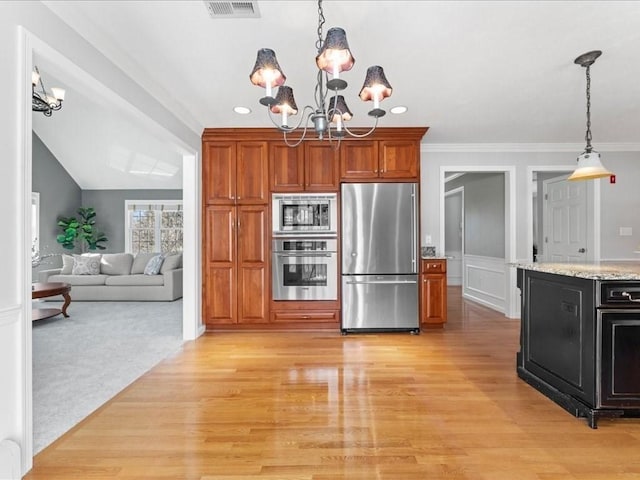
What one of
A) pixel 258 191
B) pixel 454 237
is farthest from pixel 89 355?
pixel 454 237

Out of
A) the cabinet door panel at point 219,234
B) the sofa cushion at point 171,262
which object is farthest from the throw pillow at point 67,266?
the cabinet door panel at point 219,234

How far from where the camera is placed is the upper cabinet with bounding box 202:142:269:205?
4.23 meters

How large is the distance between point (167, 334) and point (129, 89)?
2.79 metres

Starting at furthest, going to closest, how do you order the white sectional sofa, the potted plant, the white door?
the potted plant < the white sectional sofa < the white door

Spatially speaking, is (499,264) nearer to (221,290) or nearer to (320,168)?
(320,168)

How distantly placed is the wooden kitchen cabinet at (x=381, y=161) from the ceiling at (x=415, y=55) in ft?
0.92

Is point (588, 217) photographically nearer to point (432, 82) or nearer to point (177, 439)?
point (432, 82)

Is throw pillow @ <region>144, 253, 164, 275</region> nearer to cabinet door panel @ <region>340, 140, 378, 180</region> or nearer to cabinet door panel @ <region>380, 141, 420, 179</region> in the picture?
cabinet door panel @ <region>340, 140, 378, 180</region>

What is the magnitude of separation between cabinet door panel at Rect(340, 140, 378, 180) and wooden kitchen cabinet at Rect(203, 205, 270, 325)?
3.57ft

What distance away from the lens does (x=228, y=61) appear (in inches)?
101

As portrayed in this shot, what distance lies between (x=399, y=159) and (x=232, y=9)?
268 cm

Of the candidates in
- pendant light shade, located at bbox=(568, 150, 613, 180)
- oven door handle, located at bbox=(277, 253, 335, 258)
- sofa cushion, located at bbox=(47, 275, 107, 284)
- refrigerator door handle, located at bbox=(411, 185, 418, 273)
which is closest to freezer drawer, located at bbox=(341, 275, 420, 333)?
refrigerator door handle, located at bbox=(411, 185, 418, 273)

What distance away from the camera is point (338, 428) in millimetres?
2092

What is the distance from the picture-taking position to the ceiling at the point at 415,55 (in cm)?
200
